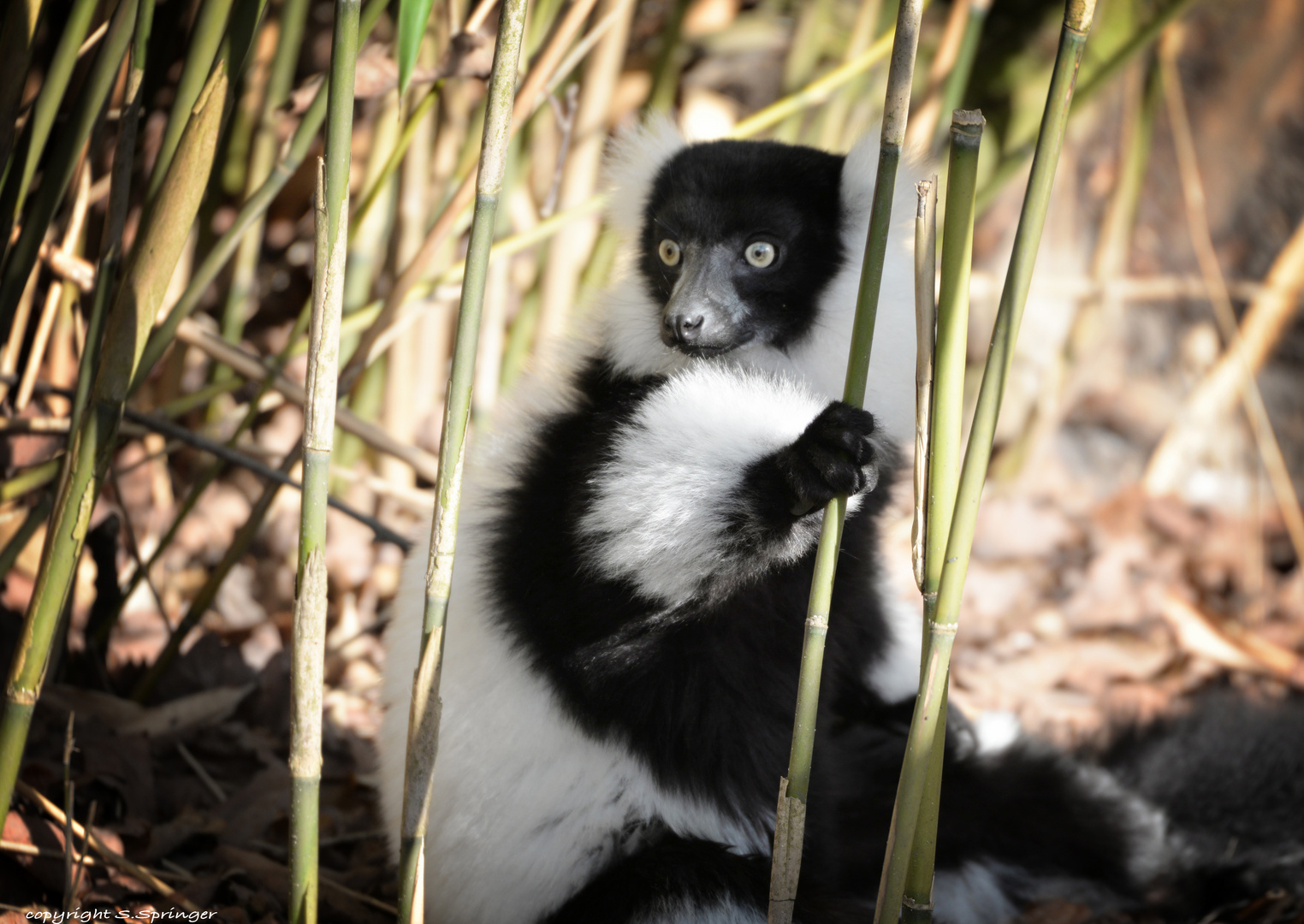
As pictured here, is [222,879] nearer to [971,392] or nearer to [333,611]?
[333,611]

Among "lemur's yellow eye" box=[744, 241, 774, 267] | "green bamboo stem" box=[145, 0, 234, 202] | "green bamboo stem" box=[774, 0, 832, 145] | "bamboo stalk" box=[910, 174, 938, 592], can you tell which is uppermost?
"green bamboo stem" box=[774, 0, 832, 145]

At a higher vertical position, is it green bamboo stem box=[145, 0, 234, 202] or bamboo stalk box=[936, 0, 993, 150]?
bamboo stalk box=[936, 0, 993, 150]

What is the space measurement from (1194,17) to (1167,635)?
9.63 feet

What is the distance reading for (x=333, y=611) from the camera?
3.78 m

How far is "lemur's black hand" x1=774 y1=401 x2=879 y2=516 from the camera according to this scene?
5.19ft

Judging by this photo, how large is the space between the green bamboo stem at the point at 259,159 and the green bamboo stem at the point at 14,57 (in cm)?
120

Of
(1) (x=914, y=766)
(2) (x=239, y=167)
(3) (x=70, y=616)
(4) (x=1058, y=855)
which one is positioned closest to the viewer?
(1) (x=914, y=766)

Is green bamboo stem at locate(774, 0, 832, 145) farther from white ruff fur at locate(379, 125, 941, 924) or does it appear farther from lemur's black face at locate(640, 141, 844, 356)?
white ruff fur at locate(379, 125, 941, 924)

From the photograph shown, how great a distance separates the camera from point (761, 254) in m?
2.46

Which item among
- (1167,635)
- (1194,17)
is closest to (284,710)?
(1167,635)

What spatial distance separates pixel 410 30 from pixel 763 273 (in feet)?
3.36

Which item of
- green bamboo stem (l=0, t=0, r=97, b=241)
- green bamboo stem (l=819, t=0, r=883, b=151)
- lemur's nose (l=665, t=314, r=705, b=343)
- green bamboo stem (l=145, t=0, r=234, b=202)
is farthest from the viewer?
green bamboo stem (l=819, t=0, r=883, b=151)

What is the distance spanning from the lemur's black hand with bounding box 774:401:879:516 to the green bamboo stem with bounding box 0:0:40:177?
1.52 metres

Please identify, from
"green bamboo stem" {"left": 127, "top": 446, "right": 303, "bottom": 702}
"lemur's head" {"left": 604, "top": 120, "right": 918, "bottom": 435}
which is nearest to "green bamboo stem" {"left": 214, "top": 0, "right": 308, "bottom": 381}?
"green bamboo stem" {"left": 127, "top": 446, "right": 303, "bottom": 702}
